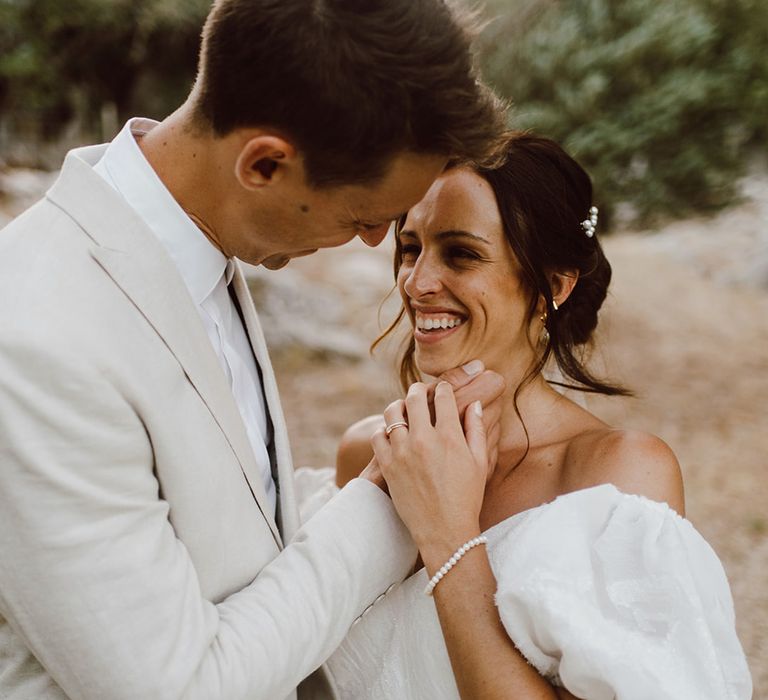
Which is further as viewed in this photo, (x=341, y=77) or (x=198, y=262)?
(x=198, y=262)

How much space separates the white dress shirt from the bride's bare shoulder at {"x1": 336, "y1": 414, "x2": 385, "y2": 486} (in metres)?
1.09

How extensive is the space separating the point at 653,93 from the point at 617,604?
523 cm

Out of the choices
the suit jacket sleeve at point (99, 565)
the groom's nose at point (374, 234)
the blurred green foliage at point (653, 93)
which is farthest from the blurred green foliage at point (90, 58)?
the suit jacket sleeve at point (99, 565)

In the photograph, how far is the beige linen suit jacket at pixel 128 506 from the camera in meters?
1.29

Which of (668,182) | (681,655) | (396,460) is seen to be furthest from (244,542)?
(668,182)

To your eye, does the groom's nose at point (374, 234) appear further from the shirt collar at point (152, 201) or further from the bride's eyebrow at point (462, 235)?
the bride's eyebrow at point (462, 235)

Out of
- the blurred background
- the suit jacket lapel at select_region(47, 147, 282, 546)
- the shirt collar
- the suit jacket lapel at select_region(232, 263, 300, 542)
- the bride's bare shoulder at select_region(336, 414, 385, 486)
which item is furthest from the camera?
the blurred background

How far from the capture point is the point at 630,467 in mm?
2064

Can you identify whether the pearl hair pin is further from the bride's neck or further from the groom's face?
the groom's face

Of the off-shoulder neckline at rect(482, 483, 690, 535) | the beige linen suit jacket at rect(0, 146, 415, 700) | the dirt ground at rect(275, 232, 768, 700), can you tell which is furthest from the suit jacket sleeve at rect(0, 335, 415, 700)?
the dirt ground at rect(275, 232, 768, 700)

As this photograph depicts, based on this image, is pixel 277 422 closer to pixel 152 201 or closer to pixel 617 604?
pixel 152 201

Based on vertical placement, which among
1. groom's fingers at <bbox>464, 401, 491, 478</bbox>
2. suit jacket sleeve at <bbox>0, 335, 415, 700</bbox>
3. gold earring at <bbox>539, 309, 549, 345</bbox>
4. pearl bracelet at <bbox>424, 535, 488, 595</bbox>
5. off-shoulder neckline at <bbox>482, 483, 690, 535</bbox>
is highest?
suit jacket sleeve at <bbox>0, 335, 415, 700</bbox>

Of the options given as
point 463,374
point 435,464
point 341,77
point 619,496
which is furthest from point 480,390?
point 341,77

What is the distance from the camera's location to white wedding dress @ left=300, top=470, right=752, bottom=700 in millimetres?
1669
